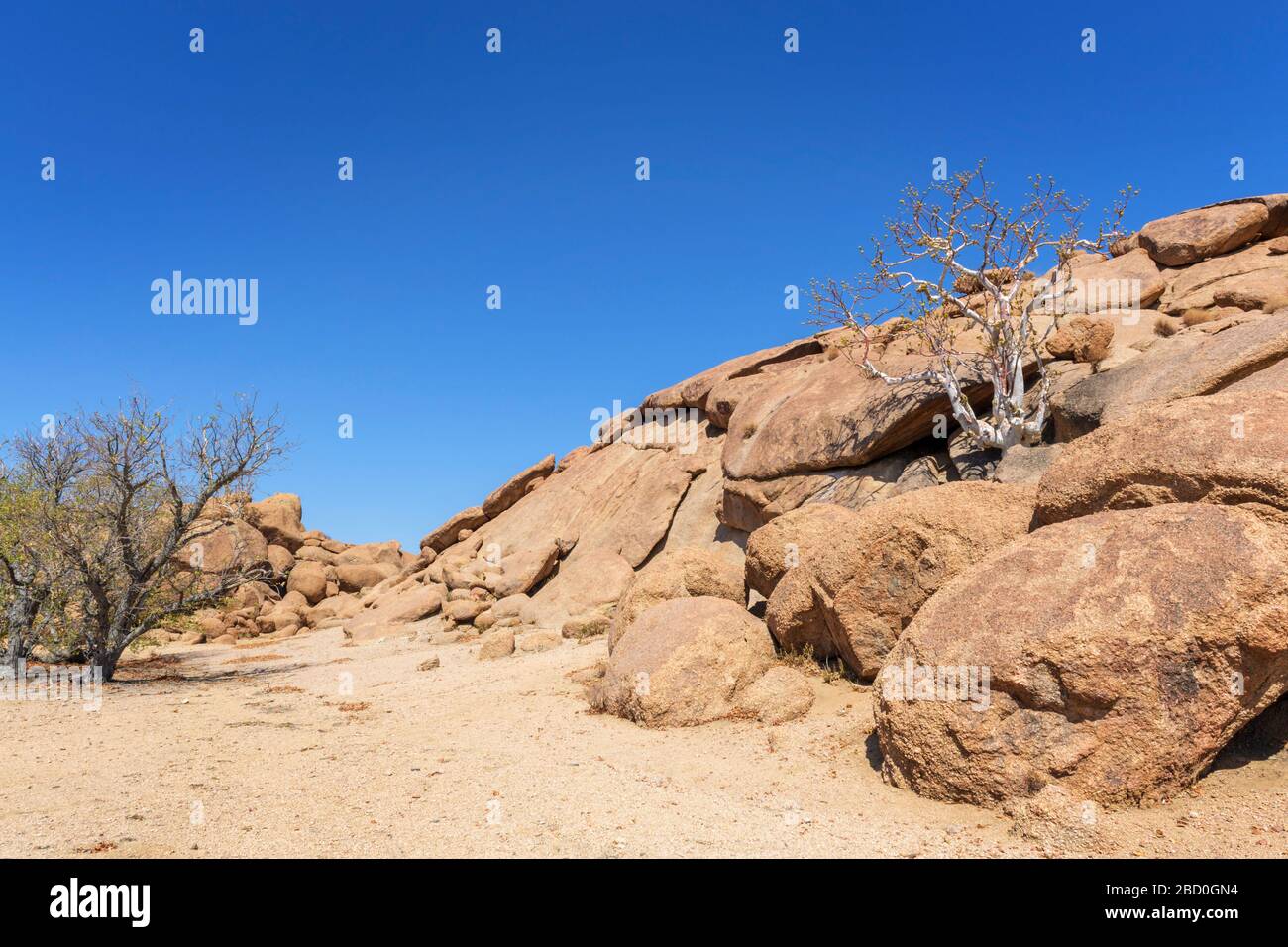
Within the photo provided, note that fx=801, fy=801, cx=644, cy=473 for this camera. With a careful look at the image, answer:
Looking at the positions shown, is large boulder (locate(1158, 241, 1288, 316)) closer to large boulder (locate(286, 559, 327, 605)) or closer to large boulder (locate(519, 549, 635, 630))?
large boulder (locate(519, 549, 635, 630))

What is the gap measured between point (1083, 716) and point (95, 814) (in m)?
8.33

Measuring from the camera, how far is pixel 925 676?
261 inches

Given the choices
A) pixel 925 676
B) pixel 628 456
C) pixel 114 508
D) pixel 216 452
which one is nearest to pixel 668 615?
pixel 925 676

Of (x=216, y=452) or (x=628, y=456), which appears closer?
(x=216, y=452)

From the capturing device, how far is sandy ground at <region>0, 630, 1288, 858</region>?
576cm

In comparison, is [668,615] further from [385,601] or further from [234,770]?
[385,601]

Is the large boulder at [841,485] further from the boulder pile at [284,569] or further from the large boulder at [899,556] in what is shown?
the boulder pile at [284,569]

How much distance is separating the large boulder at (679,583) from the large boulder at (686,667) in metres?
2.10

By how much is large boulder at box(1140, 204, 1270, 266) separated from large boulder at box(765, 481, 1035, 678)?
62.7 feet

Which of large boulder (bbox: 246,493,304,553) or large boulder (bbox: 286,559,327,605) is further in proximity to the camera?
large boulder (bbox: 246,493,304,553)

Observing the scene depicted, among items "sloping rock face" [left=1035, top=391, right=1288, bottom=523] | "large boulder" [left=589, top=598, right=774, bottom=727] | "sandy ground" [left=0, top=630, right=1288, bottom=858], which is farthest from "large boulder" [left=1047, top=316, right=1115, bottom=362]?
"sandy ground" [left=0, top=630, right=1288, bottom=858]

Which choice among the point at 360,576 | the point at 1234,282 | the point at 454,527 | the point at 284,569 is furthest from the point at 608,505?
the point at 1234,282

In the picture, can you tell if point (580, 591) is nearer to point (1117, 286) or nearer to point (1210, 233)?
point (1117, 286)

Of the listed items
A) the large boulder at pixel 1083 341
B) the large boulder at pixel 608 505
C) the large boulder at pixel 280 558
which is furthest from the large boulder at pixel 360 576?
the large boulder at pixel 1083 341
